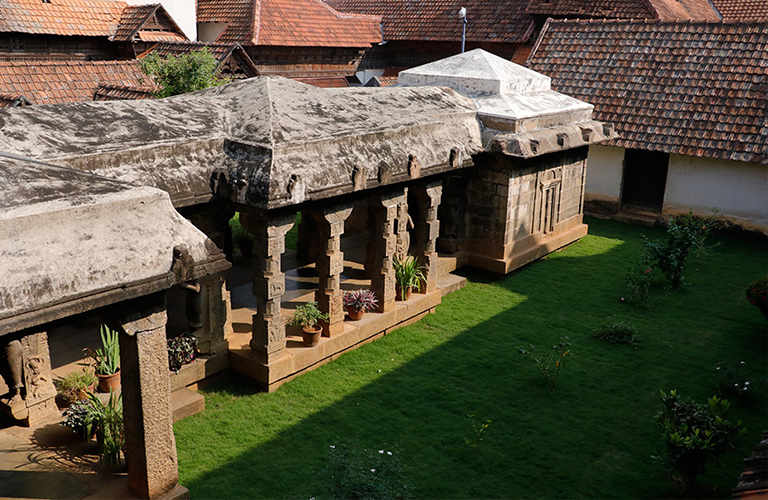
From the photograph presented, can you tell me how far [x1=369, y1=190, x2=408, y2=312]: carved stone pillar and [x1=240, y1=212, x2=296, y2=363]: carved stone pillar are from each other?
2.00 m

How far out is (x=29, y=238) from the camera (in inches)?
223

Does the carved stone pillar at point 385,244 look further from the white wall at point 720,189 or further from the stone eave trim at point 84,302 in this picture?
the white wall at point 720,189

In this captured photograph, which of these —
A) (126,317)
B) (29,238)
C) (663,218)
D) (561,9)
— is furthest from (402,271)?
(561,9)

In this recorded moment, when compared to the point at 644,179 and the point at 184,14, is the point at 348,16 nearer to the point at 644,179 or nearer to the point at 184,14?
the point at 184,14

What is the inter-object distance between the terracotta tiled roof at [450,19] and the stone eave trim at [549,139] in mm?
13759

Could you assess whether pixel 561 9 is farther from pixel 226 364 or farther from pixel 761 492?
pixel 761 492

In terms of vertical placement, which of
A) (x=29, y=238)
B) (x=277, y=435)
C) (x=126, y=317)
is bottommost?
(x=277, y=435)

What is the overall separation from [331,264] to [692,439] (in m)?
5.32

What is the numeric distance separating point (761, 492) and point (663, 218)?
48.8ft

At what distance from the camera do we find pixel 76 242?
232 inches

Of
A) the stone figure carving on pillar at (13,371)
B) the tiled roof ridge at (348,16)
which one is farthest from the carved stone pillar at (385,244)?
the tiled roof ridge at (348,16)

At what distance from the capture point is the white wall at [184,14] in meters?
26.9

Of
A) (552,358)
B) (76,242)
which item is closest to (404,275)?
(552,358)

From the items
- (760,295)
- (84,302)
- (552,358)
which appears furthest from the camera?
(760,295)
